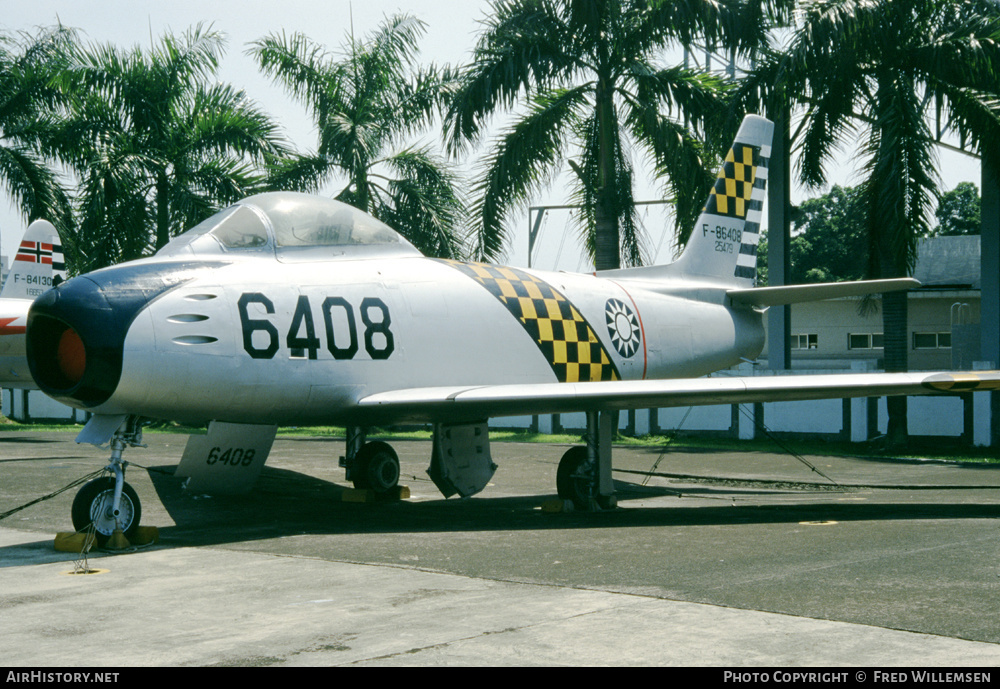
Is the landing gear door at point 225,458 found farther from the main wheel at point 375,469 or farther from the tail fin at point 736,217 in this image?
the tail fin at point 736,217

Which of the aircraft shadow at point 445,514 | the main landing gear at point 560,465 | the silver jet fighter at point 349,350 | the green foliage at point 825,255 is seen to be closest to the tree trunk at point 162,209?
the aircraft shadow at point 445,514

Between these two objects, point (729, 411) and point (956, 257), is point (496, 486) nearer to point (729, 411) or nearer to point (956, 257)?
point (729, 411)

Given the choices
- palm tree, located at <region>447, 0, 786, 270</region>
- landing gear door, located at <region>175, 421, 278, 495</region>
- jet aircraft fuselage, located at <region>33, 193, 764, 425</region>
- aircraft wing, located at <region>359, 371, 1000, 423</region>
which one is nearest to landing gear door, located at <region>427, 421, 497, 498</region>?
jet aircraft fuselage, located at <region>33, 193, 764, 425</region>

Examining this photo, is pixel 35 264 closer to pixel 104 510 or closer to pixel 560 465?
pixel 560 465

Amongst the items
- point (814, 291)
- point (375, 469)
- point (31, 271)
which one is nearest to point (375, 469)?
point (375, 469)

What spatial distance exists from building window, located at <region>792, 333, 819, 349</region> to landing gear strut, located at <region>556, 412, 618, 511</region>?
3454cm

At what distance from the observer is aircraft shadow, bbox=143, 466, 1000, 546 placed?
9.43m

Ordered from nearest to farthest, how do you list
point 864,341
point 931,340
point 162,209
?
point 162,209, point 931,340, point 864,341

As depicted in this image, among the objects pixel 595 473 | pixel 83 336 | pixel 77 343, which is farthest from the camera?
pixel 595 473

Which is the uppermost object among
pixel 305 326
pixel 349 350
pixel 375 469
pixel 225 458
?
pixel 305 326

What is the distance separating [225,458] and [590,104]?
14947 mm

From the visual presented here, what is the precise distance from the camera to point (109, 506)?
27.1ft

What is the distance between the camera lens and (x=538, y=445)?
2216 cm

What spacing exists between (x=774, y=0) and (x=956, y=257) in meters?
25.1
